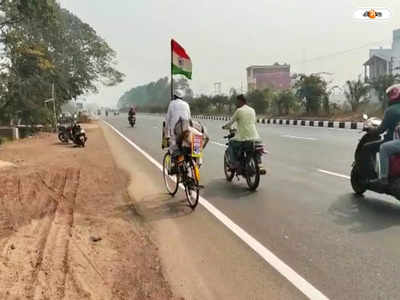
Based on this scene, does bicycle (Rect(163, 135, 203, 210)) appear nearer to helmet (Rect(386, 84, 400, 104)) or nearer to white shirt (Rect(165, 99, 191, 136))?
white shirt (Rect(165, 99, 191, 136))

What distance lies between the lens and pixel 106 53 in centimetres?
5006

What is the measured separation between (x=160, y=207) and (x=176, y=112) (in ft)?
4.99

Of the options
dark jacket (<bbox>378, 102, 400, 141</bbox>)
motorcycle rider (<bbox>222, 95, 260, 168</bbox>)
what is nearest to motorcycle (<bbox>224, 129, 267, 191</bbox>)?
motorcycle rider (<bbox>222, 95, 260, 168</bbox>)

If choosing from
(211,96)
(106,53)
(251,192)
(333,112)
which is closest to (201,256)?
(251,192)

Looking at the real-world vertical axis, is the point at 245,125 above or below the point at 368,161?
above

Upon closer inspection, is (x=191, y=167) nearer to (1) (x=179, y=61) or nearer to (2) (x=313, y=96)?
(1) (x=179, y=61)

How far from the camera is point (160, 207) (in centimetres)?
707

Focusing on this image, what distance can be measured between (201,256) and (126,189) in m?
4.17

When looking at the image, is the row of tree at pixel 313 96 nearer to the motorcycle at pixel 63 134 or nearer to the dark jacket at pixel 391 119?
the motorcycle at pixel 63 134

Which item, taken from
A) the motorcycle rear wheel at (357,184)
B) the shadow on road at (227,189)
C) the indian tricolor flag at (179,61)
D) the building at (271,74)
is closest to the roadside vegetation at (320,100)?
the indian tricolor flag at (179,61)

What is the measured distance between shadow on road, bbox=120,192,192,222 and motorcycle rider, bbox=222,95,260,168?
140cm

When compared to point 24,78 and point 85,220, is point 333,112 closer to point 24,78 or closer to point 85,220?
point 24,78

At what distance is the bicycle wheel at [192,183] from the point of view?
6.79m

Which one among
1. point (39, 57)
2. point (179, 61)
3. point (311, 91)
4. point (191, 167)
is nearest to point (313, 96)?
point (311, 91)
